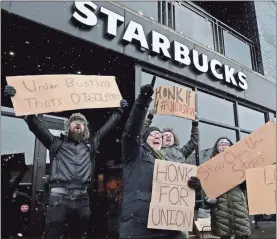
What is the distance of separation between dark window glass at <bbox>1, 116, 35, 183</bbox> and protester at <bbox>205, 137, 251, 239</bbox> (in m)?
3.14

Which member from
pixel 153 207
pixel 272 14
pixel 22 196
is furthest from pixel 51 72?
pixel 272 14

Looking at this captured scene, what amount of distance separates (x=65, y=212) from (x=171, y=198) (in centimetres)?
105

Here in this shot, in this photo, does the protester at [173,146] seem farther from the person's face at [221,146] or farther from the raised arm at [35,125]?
the raised arm at [35,125]

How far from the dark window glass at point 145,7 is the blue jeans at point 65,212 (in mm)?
4189

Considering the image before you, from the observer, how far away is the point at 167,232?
8.73 feet

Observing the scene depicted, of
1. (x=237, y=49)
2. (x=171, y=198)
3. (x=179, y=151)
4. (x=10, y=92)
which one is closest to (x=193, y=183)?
(x=171, y=198)

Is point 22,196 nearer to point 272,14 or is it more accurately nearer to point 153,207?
point 153,207

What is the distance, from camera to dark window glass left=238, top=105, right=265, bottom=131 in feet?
30.0

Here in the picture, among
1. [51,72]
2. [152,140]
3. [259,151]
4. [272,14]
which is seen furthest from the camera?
[272,14]

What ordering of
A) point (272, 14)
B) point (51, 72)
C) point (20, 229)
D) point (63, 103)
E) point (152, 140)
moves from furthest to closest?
point (272, 14), point (51, 72), point (20, 229), point (63, 103), point (152, 140)

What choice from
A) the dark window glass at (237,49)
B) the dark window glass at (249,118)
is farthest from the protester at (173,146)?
the dark window glass at (237,49)

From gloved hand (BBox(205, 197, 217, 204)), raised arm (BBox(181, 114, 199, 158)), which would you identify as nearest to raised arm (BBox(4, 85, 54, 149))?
raised arm (BBox(181, 114, 199, 158))

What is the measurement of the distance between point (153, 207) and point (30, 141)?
12.1ft

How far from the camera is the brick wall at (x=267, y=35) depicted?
1025cm
